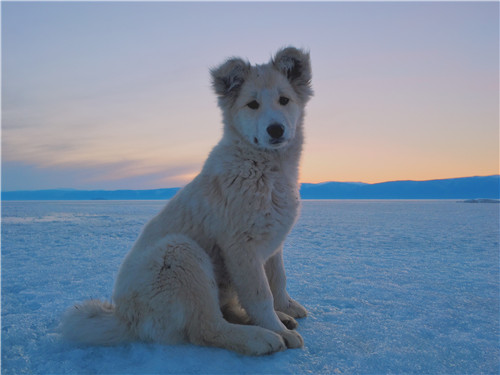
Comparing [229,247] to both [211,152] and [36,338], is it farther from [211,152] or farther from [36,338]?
[36,338]

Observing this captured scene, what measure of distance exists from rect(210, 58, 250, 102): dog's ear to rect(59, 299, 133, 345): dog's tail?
82.7 inches

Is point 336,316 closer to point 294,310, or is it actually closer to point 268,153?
point 294,310

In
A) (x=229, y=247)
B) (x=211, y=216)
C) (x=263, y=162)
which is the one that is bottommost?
(x=229, y=247)

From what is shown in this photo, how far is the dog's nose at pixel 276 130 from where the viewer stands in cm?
270

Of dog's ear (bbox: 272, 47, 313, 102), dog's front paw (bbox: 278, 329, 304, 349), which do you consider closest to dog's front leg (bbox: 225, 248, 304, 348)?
dog's front paw (bbox: 278, 329, 304, 349)

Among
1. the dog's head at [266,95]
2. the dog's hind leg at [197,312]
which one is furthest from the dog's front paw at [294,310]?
the dog's head at [266,95]

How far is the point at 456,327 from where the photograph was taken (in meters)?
2.87

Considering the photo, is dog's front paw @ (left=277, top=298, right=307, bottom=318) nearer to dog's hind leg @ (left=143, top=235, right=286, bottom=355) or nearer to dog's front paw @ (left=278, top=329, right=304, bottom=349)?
dog's front paw @ (left=278, top=329, right=304, bottom=349)

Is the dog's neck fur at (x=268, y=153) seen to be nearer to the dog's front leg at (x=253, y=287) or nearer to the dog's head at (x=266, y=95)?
the dog's head at (x=266, y=95)

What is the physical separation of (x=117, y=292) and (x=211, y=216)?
3.12ft

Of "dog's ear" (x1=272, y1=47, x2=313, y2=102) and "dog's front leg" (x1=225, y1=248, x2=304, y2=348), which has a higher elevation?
"dog's ear" (x1=272, y1=47, x2=313, y2=102)

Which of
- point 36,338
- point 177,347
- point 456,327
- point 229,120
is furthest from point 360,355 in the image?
point 36,338

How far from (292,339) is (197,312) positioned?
0.75m

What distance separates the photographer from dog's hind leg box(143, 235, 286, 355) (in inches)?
94.8
